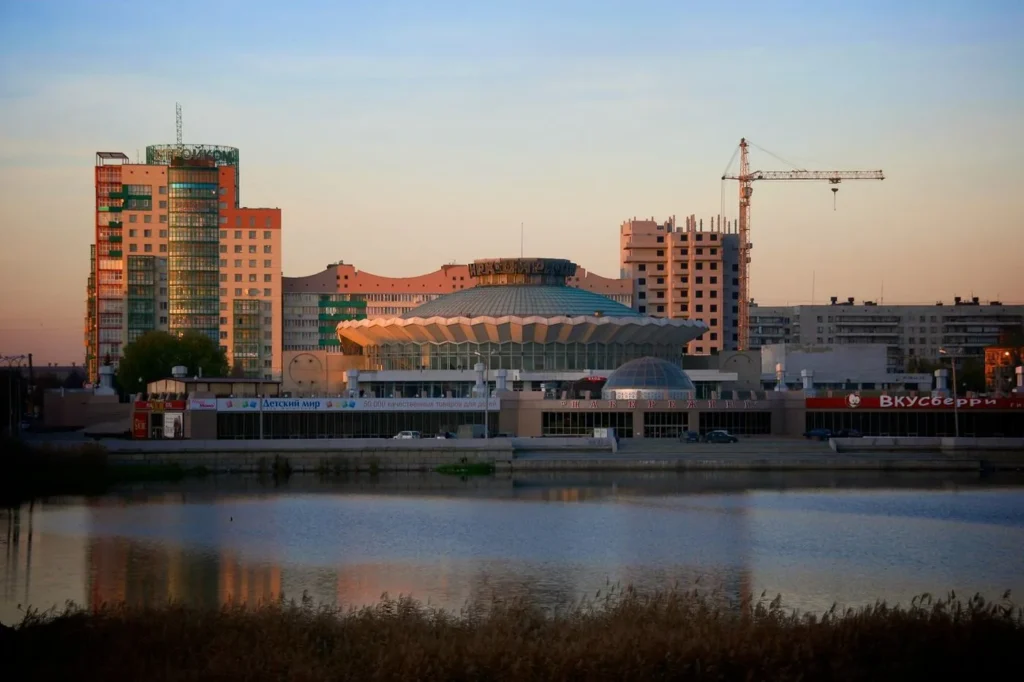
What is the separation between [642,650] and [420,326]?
255 ft

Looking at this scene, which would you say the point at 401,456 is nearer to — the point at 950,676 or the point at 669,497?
the point at 669,497

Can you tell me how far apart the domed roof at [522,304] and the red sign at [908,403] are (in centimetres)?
2079

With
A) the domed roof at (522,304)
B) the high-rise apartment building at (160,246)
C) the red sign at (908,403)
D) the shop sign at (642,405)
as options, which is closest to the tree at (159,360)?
the domed roof at (522,304)

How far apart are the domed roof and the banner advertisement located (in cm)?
1676

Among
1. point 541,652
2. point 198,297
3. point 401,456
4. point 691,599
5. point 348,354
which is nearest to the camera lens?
point 541,652

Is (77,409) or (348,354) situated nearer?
(77,409)

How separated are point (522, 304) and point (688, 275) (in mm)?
69622

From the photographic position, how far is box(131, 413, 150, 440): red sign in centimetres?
8388

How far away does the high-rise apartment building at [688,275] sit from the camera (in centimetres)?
17250

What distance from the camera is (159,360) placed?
120 m

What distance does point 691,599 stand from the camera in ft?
109

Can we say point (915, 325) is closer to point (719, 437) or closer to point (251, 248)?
point (251, 248)

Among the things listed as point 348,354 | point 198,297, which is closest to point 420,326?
point 348,354

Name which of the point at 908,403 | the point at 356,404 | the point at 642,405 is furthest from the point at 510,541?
the point at 908,403
